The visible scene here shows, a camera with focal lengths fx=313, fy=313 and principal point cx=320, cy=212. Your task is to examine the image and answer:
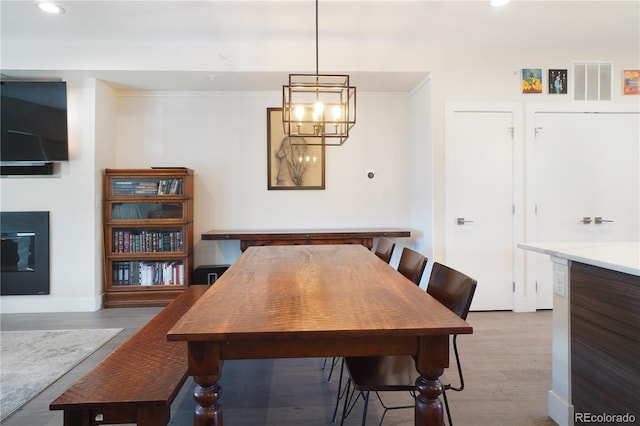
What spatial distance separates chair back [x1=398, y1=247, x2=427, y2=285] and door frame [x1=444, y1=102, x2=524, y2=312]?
5.03ft

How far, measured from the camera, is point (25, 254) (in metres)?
3.47

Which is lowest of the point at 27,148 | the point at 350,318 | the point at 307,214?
the point at 350,318

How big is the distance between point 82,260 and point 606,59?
624cm

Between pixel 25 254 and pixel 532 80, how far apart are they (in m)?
5.92

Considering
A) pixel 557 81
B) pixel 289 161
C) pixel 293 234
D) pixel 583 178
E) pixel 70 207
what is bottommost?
pixel 293 234

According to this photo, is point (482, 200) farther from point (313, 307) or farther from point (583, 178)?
point (313, 307)

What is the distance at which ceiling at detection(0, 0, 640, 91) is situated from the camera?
2.71 metres

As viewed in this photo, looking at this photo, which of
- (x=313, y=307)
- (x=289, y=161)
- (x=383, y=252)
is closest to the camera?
(x=313, y=307)

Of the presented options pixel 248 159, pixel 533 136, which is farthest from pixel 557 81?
pixel 248 159

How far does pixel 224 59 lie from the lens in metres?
3.30

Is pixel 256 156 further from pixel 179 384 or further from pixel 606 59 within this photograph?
pixel 606 59

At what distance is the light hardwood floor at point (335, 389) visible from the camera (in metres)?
1.74

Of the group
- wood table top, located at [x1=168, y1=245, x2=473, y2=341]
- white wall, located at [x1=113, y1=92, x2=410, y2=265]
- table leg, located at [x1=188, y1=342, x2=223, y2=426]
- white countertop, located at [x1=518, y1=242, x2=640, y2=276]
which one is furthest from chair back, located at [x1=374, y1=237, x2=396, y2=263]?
table leg, located at [x1=188, y1=342, x2=223, y2=426]

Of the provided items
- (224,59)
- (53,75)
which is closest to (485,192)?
(224,59)
